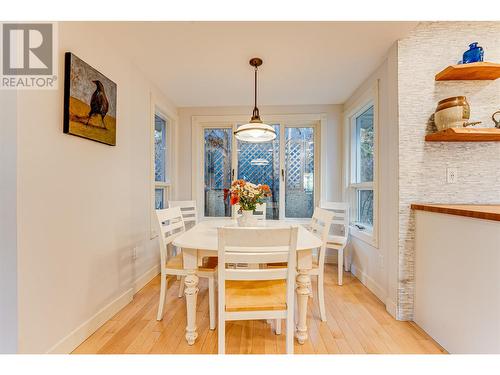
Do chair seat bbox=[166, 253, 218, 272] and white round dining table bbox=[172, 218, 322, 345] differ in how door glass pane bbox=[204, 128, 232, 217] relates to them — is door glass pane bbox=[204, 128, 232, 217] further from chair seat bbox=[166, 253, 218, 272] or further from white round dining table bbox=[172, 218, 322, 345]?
white round dining table bbox=[172, 218, 322, 345]

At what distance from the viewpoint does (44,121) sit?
1.39 m

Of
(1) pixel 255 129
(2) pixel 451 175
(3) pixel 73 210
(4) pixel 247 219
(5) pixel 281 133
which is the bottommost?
(4) pixel 247 219

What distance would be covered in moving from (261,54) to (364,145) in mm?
1739

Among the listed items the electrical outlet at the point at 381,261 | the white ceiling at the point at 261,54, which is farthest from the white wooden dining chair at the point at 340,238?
the white ceiling at the point at 261,54

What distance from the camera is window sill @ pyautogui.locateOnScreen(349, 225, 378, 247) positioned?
2502mm

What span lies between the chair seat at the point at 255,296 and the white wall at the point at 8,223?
1118mm

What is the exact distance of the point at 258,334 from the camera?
1.74 meters

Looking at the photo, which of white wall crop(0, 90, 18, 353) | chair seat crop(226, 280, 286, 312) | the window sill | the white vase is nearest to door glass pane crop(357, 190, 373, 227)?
the window sill

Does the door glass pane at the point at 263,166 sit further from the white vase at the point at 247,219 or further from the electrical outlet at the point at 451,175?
the electrical outlet at the point at 451,175

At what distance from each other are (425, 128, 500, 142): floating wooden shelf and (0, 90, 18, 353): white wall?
106 inches

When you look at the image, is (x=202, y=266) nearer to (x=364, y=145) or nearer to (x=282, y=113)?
(x=364, y=145)

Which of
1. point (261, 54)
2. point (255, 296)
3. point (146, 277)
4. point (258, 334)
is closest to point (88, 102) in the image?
point (261, 54)

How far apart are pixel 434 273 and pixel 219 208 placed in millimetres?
2797
